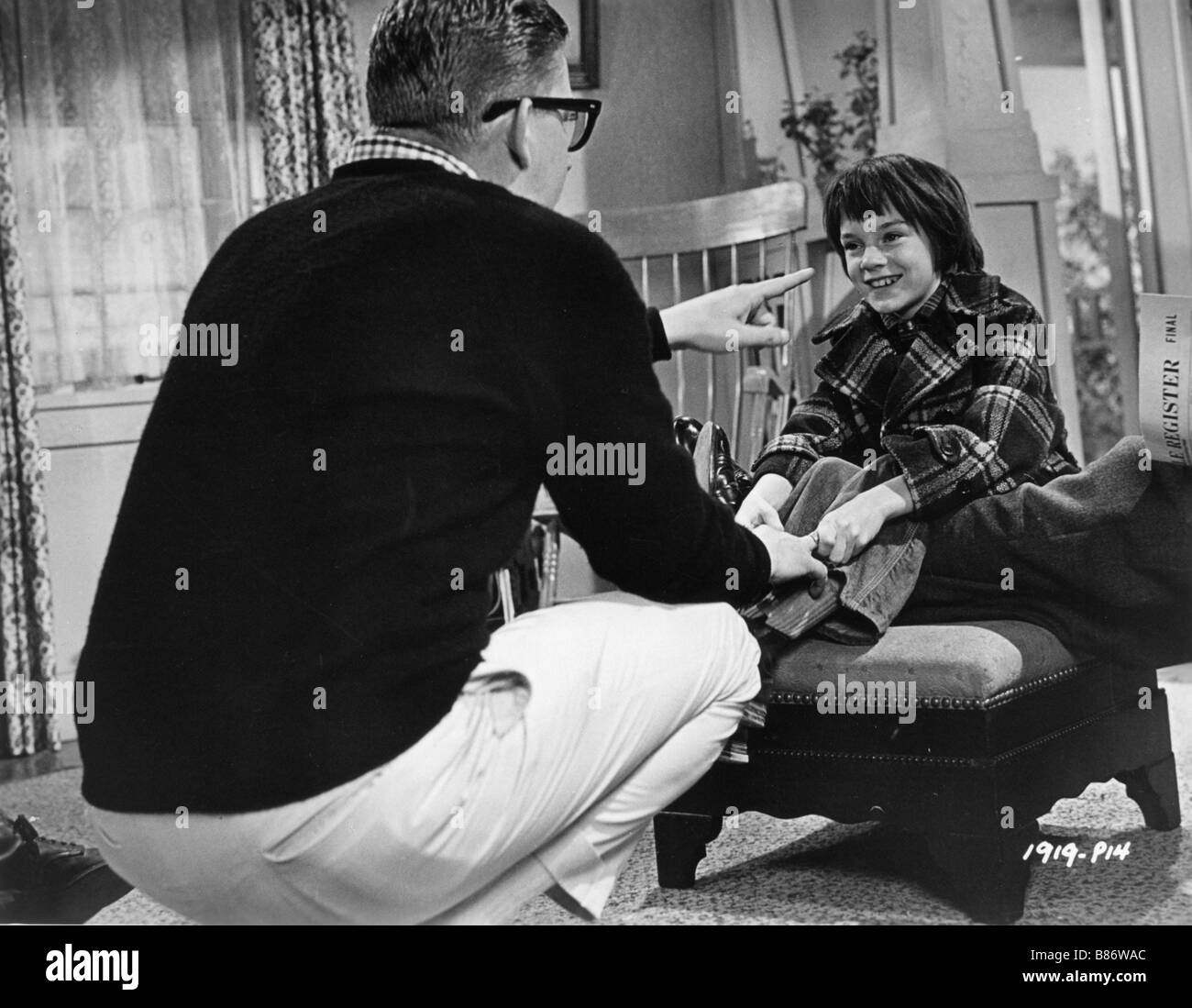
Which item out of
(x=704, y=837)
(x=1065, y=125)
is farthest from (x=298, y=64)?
(x=704, y=837)

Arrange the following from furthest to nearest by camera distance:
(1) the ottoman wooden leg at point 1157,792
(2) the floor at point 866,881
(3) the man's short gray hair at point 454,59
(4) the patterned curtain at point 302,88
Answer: (4) the patterned curtain at point 302,88 → (1) the ottoman wooden leg at point 1157,792 → (2) the floor at point 866,881 → (3) the man's short gray hair at point 454,59

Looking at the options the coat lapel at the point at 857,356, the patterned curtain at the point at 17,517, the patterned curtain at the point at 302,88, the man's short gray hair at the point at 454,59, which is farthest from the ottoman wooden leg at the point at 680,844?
the patterned curtain at the point at 302,88

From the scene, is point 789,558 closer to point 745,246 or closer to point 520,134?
point 520,134

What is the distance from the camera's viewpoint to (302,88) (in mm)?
3754

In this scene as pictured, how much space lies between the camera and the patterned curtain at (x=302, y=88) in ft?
12.2

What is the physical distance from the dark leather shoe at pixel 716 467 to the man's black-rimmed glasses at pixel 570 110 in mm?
617

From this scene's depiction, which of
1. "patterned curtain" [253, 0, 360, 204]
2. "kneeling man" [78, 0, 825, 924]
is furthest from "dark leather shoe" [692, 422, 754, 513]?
"patterned curtain" [253, 0, 360, 204]

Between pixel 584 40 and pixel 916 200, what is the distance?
2233mm

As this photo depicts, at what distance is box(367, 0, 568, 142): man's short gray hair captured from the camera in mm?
1157

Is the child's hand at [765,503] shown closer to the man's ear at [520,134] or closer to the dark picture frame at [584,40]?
the man's ear at [520,134]

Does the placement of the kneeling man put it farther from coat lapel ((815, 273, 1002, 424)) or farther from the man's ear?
coat lapel ((815, 273, 1002, 424))

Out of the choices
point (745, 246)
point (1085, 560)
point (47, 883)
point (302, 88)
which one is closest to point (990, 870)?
point (1085, 560)

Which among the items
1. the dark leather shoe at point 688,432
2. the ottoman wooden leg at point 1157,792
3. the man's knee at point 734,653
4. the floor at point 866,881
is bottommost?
the floor at point 866,881
